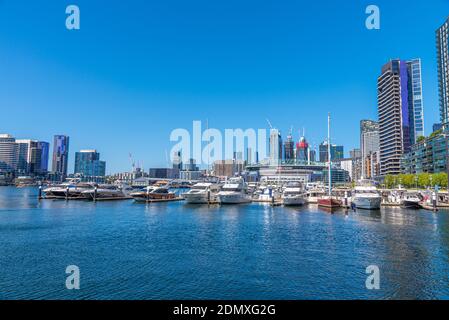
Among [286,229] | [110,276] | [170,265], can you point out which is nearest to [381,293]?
[170,265]

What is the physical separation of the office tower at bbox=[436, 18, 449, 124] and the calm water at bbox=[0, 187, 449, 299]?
177945mm

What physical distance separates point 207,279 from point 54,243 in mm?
24237

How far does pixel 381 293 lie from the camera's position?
2161 cm

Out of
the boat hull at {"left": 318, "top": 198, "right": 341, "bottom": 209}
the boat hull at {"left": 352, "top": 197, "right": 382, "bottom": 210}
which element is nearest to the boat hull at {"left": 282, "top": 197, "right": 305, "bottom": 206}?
the boat hull at {"left": 318, "top": 198, "right": 341, "bottom": 209}

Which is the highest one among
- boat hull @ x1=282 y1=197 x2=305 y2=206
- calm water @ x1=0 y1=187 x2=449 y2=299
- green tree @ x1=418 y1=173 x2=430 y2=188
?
green tree @ x1=418 y1=173 x2=430 y2=188

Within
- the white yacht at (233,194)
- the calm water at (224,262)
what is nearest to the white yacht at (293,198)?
the white yacht at (233,194)

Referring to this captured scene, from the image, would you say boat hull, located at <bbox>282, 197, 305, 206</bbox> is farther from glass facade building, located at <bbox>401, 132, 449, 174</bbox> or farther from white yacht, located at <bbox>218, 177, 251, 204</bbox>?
glass facade building, located at <bbox>401, 132, 449, 174</bbox>

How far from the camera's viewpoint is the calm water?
2205cm

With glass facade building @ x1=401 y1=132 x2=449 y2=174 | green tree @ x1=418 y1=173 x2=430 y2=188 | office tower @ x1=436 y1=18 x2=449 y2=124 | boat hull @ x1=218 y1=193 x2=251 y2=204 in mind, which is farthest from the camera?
office tower @ x1=436 y1=18 x2=449 y2=124

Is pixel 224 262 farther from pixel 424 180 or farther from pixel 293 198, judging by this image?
pixel 424 180

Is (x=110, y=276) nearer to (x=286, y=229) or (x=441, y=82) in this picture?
(x=286, y=229)

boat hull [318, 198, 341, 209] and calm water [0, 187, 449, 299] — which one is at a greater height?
boat hull [318, 198, 341, 209]

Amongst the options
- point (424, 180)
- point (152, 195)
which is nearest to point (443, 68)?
point (424, 180)

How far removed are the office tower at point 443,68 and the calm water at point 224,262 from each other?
178m
